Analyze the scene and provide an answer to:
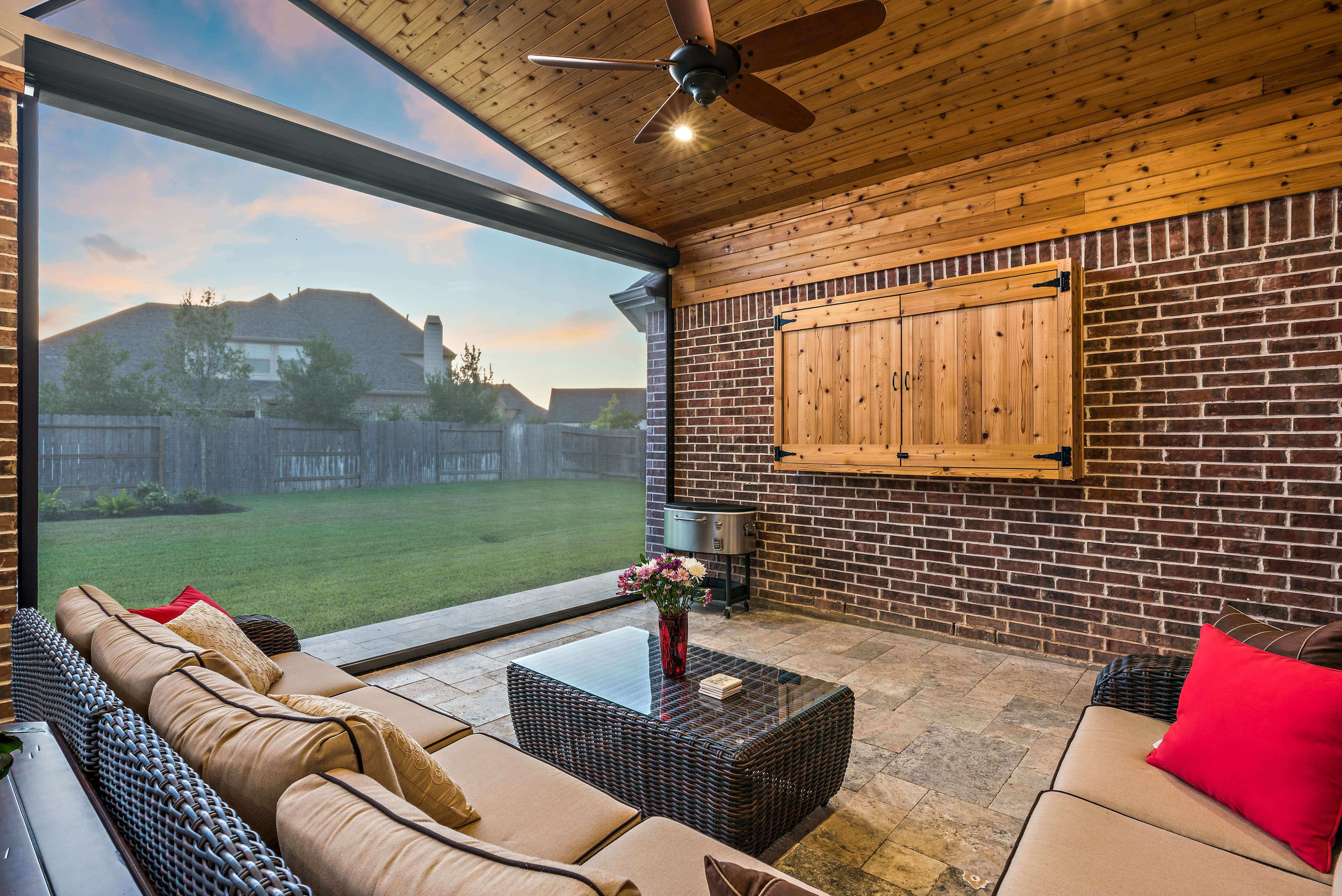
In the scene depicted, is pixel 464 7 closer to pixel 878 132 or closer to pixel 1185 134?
pixel 878 132

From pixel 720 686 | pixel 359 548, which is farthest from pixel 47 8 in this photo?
pixel 720 686

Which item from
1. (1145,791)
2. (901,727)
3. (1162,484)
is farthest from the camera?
(1162,484)

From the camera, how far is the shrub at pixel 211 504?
14.9 feet

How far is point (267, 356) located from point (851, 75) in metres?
4.56

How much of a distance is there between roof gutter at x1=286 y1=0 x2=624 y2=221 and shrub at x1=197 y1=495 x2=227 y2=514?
3167 millimetres

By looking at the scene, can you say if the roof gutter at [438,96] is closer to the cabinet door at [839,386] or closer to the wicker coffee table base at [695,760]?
the cabinet door at [839,386]

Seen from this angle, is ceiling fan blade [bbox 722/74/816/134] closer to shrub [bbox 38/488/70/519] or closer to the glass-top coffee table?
the glass-top coffee table

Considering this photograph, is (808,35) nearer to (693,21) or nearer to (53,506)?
(693,21)

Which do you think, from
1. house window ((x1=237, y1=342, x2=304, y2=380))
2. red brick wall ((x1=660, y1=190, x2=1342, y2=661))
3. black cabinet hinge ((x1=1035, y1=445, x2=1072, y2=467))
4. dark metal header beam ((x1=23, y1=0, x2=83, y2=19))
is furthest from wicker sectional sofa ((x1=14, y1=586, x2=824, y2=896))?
red brick wall ((x1=660, y1=190, x2=1342, y2=661))

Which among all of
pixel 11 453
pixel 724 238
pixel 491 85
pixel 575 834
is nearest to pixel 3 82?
pixel 11 453

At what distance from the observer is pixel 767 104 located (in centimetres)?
290

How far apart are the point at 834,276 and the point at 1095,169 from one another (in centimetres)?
169

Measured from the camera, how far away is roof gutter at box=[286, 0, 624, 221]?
13.1ft

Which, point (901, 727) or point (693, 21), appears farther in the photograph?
point (901, 727)
